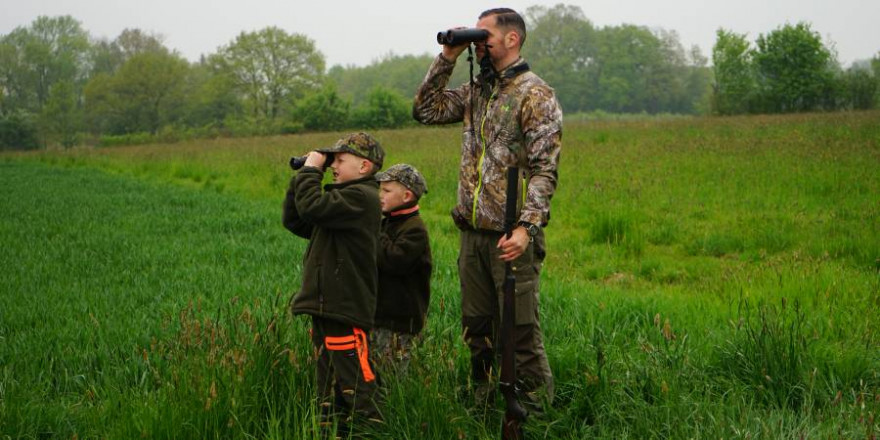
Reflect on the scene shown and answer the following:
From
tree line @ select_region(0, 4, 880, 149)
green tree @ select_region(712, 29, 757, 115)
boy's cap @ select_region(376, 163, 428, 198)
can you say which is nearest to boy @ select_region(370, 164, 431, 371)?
boy's cap @ select_region(376, 163, 428, 198)

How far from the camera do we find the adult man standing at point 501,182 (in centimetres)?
342

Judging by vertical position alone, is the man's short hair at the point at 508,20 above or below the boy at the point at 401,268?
above

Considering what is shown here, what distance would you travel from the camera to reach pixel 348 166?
3.62 m

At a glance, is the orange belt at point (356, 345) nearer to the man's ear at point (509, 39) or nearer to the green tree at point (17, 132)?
the man's ear at point (509, 39)

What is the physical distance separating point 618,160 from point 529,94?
13.6 meters

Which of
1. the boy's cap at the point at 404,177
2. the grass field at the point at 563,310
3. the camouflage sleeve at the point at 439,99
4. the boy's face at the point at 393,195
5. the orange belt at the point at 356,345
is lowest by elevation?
the grass field at the point at 563,310

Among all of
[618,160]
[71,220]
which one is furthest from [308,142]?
[71,220]

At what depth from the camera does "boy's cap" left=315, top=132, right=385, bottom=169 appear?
11.8 feet

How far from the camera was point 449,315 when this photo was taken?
5.60m

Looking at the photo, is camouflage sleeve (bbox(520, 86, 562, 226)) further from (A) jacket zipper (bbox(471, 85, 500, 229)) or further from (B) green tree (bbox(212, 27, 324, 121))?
(B) green tree (bbox(212, 27, 324, 121))

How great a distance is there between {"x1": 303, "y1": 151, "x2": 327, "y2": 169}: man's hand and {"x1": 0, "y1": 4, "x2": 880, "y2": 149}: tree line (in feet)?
152

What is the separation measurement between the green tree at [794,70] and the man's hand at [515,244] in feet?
155

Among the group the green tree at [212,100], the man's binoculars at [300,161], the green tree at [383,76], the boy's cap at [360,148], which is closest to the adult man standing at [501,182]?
the boy's cap at [360,148]

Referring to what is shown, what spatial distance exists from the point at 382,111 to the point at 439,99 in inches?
2001
